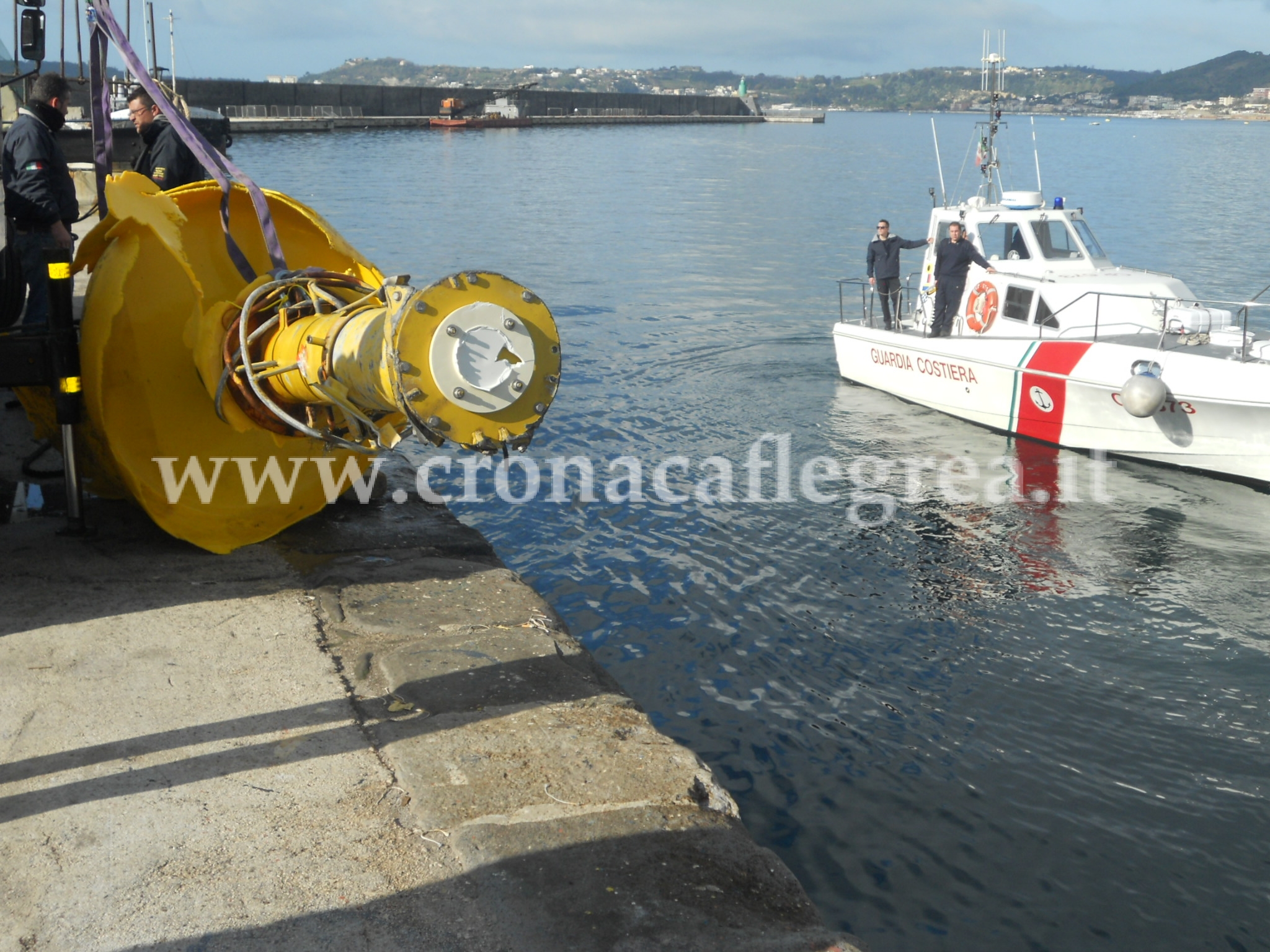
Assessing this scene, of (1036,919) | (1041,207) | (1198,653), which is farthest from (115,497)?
(1041,207)

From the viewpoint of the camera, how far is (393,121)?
8888 cm

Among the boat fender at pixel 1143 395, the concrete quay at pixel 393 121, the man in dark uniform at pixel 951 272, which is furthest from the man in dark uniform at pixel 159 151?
the concrete quay at pixel 393 121

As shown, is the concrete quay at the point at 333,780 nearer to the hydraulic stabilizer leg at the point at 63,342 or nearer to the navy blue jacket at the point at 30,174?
the hydraulic stabilizer leg at the point at 63,342

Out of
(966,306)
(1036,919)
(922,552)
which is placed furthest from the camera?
(966,306)

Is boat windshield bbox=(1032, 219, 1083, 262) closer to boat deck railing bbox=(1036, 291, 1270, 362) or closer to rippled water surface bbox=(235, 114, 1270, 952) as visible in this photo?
boat deck railing bbox=(1036, 291, 1270, 362)

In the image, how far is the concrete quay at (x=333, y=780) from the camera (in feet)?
9.46

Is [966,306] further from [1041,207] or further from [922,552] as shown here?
[922,552]

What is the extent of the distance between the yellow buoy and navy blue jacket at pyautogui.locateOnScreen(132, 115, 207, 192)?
166cm

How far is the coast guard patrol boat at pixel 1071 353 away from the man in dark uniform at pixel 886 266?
0.26 m

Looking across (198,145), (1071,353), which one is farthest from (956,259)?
(198,145)

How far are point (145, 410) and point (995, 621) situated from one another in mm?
5664

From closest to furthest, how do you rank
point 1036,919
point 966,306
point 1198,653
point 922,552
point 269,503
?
point 1036,919, point 269,503, point 1198,653, point 922,552, point 966,306

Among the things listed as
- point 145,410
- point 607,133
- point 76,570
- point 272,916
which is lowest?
point 272,916

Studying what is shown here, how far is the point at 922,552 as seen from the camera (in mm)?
9016
